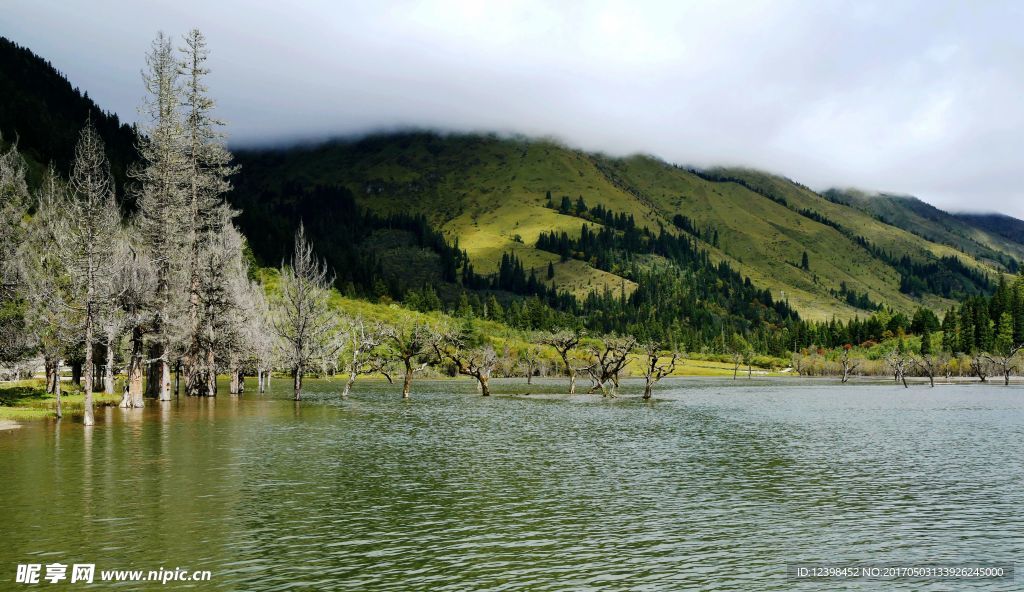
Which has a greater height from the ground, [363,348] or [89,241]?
[89,241]

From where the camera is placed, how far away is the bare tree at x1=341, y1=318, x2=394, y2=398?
345 feet

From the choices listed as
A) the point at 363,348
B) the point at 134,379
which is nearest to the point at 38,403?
the point at 134,379

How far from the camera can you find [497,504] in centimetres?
3356

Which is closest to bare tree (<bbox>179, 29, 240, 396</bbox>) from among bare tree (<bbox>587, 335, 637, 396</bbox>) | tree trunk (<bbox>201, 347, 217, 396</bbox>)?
tree trunk (<bbox>201, 347, 217, 396</bbox>)

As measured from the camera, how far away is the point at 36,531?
2648 centimetres

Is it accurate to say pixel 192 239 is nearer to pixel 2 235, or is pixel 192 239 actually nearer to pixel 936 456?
pixel 2 235

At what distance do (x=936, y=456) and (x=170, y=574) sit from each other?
5038cm

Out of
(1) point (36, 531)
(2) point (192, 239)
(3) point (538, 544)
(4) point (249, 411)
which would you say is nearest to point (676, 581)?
(3) point (538, 544)

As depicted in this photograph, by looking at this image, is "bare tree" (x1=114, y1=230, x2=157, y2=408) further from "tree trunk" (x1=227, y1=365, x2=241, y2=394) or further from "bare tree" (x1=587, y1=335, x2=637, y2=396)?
"bare tree" (x1=587, y1=335, x2=637, y2=396)

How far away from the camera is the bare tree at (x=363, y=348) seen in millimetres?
105125

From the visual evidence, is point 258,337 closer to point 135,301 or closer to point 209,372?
point 209,372

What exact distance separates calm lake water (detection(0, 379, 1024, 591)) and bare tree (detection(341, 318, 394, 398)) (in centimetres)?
3820

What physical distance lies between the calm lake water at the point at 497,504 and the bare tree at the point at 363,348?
3820 centimetres

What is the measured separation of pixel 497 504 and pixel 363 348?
76.9m
